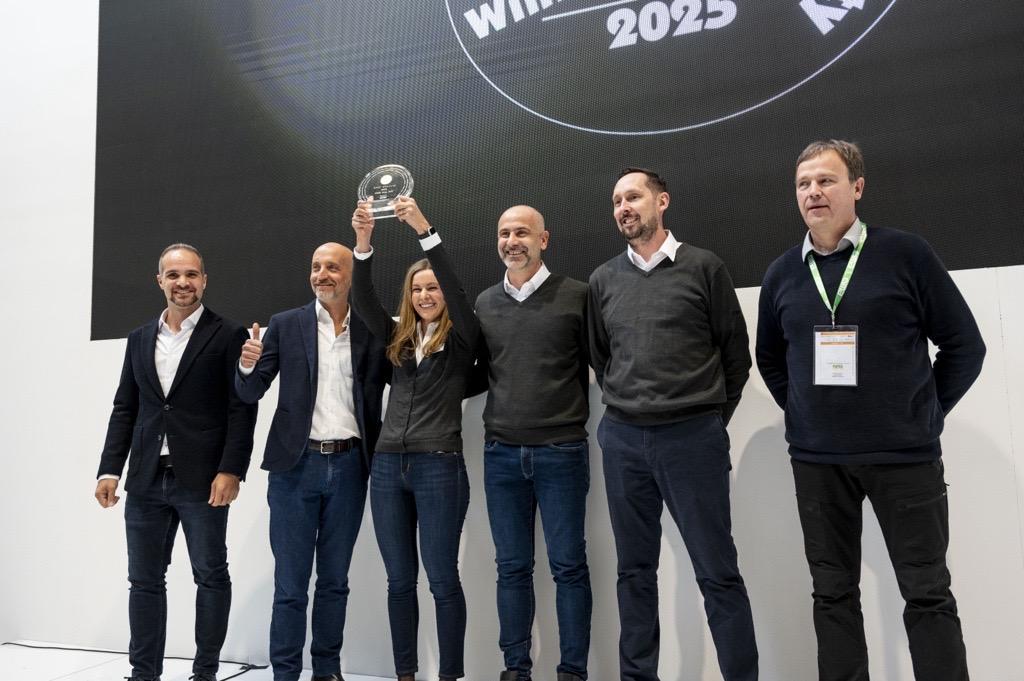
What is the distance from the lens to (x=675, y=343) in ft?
8.11

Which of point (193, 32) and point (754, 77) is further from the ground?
point (193, 32)

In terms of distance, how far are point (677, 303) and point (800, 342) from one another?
15.5 inches

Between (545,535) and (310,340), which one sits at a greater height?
(310,340)

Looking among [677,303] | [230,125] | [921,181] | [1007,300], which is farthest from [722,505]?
[230,125]

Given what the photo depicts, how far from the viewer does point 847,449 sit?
2.14 meters

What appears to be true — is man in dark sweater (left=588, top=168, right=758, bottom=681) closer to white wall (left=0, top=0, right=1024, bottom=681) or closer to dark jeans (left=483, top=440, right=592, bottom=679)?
dark jeans (left=483, top=440, right=592, bottom=679)

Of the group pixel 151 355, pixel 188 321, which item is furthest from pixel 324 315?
pixel 151 355

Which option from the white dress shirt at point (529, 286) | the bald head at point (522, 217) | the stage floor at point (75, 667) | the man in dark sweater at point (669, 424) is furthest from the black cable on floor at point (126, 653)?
the bald head at point (522, 217)

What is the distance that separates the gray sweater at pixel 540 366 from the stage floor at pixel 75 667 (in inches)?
56.9

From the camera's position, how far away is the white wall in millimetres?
2637

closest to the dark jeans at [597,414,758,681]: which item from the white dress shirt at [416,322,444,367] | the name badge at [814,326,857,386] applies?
the name badge at [814,326,857,386]

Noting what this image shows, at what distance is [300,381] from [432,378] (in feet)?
1.65

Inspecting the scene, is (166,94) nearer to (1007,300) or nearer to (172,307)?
(172,307)

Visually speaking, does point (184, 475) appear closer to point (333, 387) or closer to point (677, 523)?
point (333, 387)
